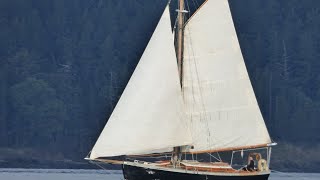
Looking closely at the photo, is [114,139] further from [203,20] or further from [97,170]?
[97,170]

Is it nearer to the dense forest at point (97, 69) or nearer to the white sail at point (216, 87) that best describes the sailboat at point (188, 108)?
the white sail at point (216, 87)

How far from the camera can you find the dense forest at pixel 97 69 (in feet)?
357

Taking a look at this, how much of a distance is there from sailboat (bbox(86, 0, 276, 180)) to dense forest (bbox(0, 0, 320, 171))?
172ft

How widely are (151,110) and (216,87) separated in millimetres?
3860

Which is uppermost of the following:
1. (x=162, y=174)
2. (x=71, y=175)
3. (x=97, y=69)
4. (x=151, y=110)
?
(x=97, y=69)

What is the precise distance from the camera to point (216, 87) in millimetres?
50406

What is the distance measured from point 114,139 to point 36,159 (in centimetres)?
5719

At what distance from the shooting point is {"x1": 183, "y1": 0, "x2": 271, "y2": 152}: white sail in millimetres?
49969

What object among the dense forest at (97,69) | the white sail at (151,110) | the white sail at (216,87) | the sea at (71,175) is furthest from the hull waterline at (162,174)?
the dense forest at (97,69)

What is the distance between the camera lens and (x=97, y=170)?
9538 cm

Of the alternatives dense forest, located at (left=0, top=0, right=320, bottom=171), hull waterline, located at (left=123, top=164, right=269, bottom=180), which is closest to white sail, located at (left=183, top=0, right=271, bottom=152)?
hull waterline, located at (left=123, top=164, right=269, bottom=180)

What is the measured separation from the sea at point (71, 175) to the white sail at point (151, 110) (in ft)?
84.6

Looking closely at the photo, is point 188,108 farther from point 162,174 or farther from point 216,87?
point 162,174

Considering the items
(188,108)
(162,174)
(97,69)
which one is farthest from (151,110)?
(97,69)
